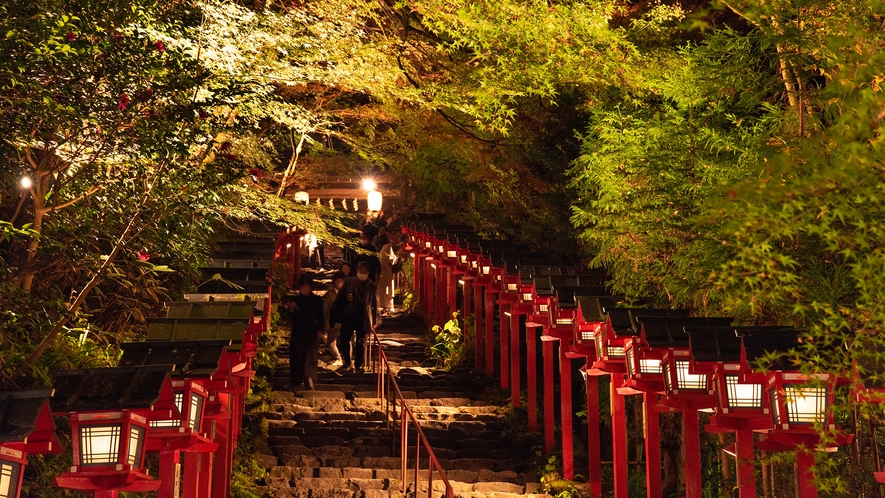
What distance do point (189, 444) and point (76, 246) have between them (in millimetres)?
1935

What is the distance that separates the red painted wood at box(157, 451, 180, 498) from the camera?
7797mm

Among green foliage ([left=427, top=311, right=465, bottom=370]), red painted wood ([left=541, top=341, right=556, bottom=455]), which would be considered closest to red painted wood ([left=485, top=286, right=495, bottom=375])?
green foliage ([left=427, top=311, right=465, bottom=370])

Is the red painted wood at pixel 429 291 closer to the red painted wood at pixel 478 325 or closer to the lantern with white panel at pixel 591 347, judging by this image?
the red painted wood at pixel 478 325

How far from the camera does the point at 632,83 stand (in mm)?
13953

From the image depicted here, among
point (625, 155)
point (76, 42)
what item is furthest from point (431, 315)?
point (76, 42)

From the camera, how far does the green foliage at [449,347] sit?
65.4ft

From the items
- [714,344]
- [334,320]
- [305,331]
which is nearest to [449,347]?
[334,320]

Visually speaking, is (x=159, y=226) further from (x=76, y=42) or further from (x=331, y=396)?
(x=331, y=396)

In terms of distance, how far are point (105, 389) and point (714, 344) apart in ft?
16.1

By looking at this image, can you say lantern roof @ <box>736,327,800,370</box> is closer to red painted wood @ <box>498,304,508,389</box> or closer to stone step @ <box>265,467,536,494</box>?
stone step @ <box>265,467,536,494</box>

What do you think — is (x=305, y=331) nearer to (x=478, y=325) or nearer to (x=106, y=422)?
(x=478, y=325)

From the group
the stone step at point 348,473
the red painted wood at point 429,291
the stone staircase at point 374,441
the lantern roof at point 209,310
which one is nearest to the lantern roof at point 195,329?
the lantern roof at point 209,310

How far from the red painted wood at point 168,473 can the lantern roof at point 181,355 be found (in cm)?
67

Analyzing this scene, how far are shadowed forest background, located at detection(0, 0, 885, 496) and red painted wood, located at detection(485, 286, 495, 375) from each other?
1746mm
